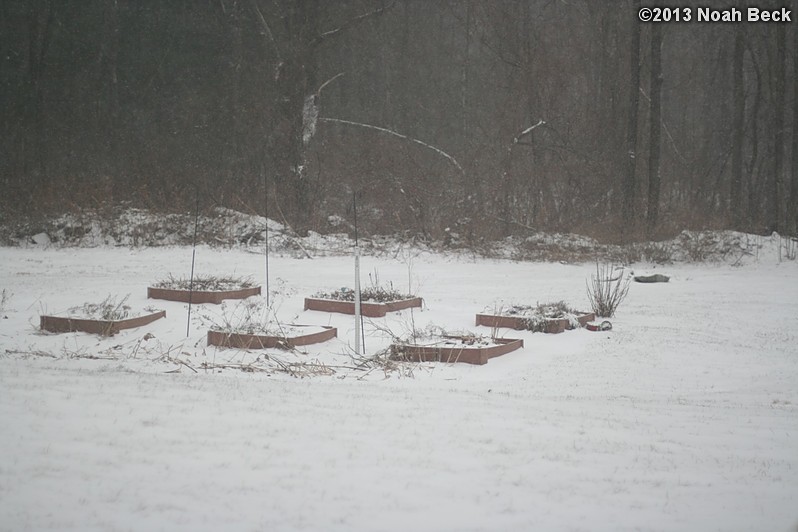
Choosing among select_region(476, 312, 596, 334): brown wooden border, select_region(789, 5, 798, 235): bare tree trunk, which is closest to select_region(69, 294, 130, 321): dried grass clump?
select_region(476, 312, 596, 334): brown wooden border

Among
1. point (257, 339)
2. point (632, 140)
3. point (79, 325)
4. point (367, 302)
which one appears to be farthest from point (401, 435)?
point (632, 140)

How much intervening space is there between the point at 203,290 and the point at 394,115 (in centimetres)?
2061

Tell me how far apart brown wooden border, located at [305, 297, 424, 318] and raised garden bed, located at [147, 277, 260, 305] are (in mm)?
1029

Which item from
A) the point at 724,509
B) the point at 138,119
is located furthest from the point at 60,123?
the point at 724,509

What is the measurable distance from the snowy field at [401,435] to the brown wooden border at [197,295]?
2.76 ft

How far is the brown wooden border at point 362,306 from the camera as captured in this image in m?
8.70

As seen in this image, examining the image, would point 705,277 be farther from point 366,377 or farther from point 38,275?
point 38,275

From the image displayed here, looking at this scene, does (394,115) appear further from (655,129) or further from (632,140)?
(655,129)

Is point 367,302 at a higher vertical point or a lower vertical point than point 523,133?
lower

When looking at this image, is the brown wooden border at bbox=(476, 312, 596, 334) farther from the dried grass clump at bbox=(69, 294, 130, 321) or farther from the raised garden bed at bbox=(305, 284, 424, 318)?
the dried grass clump at bbox=(69, 294, 130, 321)

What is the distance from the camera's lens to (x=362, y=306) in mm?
8711

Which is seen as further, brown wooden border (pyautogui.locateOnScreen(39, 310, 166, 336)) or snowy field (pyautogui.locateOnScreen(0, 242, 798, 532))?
brown wooden border (pyautogui.locateOnScreen(39, 310, 166, 336))

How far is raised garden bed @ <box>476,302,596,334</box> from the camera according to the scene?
8008 millimetres

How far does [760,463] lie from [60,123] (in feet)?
77.6
